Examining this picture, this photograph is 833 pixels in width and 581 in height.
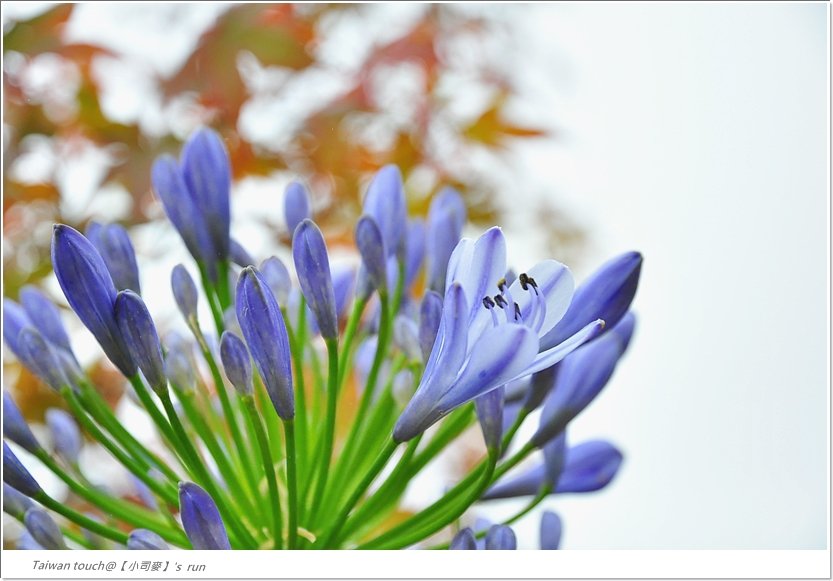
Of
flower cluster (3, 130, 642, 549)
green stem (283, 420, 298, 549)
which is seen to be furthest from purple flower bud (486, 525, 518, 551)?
green stem (283, 420, 298, 549)

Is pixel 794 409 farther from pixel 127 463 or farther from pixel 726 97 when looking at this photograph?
pixel 127 463

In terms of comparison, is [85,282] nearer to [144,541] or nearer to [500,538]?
[144,541]

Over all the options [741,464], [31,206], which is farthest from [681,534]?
[31,206]

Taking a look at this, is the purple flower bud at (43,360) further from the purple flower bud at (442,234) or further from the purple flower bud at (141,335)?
the purple flower bud at (442,234)

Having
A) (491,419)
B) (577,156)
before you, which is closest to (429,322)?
(491,419)

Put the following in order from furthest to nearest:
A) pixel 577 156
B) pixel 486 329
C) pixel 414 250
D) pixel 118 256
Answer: pixel 577 156, pixel 414 250, pixel 118 256, pixel 486 329

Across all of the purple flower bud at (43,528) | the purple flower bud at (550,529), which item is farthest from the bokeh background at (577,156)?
the purple flower bud at (43,528)
